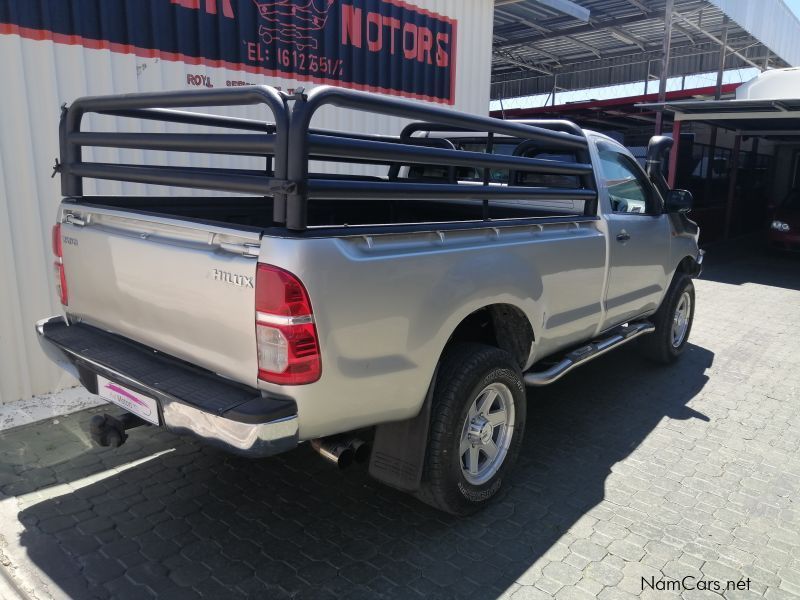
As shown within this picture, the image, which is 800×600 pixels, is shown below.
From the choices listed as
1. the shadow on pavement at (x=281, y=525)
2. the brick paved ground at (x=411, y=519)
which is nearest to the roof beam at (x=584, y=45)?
the brick paved ground at (x=411, y=519)

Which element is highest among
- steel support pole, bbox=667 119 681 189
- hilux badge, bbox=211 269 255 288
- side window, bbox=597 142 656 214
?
steel support pole, bbox=667 119 681 189

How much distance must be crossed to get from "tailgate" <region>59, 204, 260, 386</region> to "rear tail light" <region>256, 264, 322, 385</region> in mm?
56

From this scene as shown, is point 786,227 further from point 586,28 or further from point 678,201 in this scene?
point 678,201

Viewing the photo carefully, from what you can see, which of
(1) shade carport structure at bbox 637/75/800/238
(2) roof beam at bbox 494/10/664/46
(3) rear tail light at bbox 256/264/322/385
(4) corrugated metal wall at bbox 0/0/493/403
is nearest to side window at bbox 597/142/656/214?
(3) rear tail light at bbox 256/264/322/385

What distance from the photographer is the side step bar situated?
3.75 meters

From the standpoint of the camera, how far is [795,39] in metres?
17.1

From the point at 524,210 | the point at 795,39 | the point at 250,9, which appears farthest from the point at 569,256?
the point at 795,39

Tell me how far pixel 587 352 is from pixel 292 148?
8.89ft

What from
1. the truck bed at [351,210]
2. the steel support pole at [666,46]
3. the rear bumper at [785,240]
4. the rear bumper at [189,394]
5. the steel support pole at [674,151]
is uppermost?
the steel support pole at [666,46]

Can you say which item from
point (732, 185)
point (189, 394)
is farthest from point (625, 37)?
point (189, 394)

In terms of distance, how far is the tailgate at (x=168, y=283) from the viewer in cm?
242

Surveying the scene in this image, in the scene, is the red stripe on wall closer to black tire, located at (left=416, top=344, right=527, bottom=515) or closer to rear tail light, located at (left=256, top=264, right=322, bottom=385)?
rear tail light, located at (left=256, top=264, right=322, bottom=385)

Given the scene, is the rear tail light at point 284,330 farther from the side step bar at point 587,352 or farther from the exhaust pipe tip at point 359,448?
the side step bar at point 587,352

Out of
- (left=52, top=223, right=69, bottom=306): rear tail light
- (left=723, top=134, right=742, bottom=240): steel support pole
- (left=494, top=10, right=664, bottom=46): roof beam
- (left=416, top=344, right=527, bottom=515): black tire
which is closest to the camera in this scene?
(left=416, top=344, right=527, bottom=515): black tire
